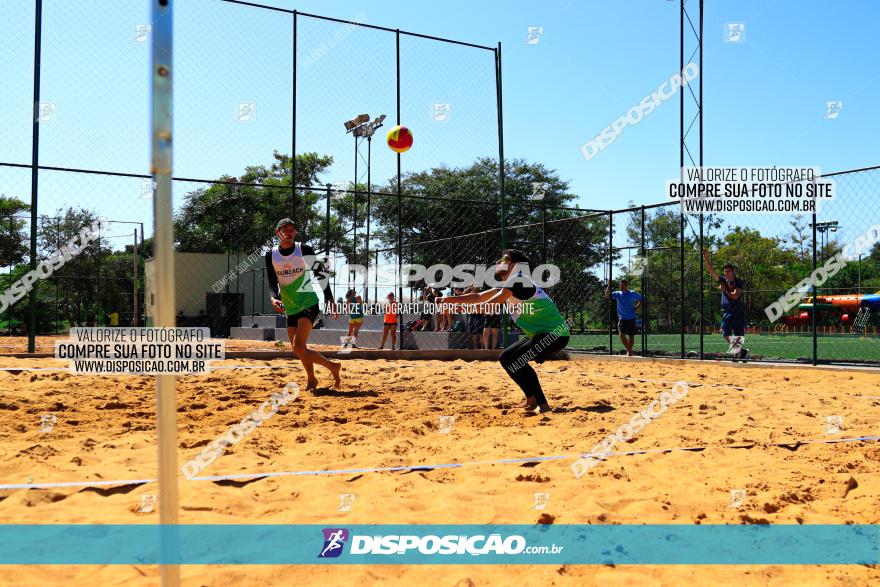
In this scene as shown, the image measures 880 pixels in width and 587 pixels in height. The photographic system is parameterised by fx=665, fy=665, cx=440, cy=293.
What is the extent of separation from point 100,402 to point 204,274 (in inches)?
905

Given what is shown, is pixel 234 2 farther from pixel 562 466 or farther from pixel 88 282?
pixel 88 282

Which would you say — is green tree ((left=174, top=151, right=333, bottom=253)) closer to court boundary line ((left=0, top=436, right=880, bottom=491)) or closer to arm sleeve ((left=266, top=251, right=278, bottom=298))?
arm sleeve ((left=266, top=251, right=278, bottom=298))

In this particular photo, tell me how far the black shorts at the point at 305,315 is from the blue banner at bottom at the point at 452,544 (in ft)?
13.7

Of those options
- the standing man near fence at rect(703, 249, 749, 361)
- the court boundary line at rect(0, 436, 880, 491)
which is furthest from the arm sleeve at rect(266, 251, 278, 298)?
the standing man near fence at rect(703, 249, 749, 361)

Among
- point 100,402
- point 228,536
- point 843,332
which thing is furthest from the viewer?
point 843,332

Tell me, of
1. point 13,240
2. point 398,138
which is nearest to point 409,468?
point 398,138

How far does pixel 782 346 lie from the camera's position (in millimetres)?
19344

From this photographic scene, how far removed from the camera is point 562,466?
3689 millimetres

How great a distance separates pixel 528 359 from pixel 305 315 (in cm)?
238

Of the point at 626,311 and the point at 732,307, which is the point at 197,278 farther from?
the point at 732,307

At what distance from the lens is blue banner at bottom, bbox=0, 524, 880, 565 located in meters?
2.46

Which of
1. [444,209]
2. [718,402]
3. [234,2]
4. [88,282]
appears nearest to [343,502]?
[718,402]

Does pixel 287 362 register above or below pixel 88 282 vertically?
below

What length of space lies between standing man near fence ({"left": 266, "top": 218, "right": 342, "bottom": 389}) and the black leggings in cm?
193
